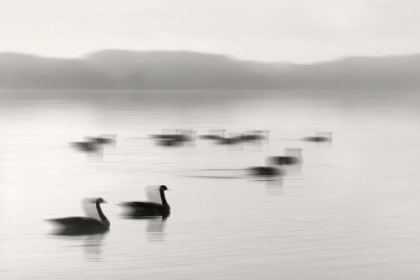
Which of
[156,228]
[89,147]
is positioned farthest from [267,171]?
[89,147]

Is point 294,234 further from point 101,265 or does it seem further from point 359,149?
point 359,149

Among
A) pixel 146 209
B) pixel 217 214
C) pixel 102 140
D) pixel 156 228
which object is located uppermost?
pixel 102 140

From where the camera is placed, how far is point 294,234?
88.8 ft

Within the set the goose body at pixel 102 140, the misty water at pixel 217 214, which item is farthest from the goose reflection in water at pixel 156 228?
A: the goose body at pixel 102 140

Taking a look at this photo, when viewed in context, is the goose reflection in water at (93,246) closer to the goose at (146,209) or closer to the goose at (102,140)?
the goose at (146,209)

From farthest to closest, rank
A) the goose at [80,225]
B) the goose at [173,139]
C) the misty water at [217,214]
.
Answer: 1. the goose at [173,139]
2. the goose at [80,225]
3. the misty water at [217,214]

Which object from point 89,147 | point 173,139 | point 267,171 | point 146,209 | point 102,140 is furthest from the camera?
point 173,139

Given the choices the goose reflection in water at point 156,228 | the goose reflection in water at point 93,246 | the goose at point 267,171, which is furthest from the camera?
the goose at point 267,171

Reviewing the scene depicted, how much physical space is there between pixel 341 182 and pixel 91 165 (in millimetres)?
14509

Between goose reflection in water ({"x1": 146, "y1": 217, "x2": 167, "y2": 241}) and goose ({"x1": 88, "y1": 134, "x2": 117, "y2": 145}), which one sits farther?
goose ({"x1": 88, "y1": 134, "x2": 117, "y2": 145})

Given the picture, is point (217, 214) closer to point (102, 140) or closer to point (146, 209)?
point (146, 209)

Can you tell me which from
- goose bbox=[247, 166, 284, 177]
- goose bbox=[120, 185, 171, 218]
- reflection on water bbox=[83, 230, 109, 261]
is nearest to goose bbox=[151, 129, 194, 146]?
goose bbox=[247, 166, 284, 177]

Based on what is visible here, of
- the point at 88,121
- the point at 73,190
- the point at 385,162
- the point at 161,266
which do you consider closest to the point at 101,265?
the point at 161,266

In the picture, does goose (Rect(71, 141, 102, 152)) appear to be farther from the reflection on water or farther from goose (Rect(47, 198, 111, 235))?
the reflection on water
